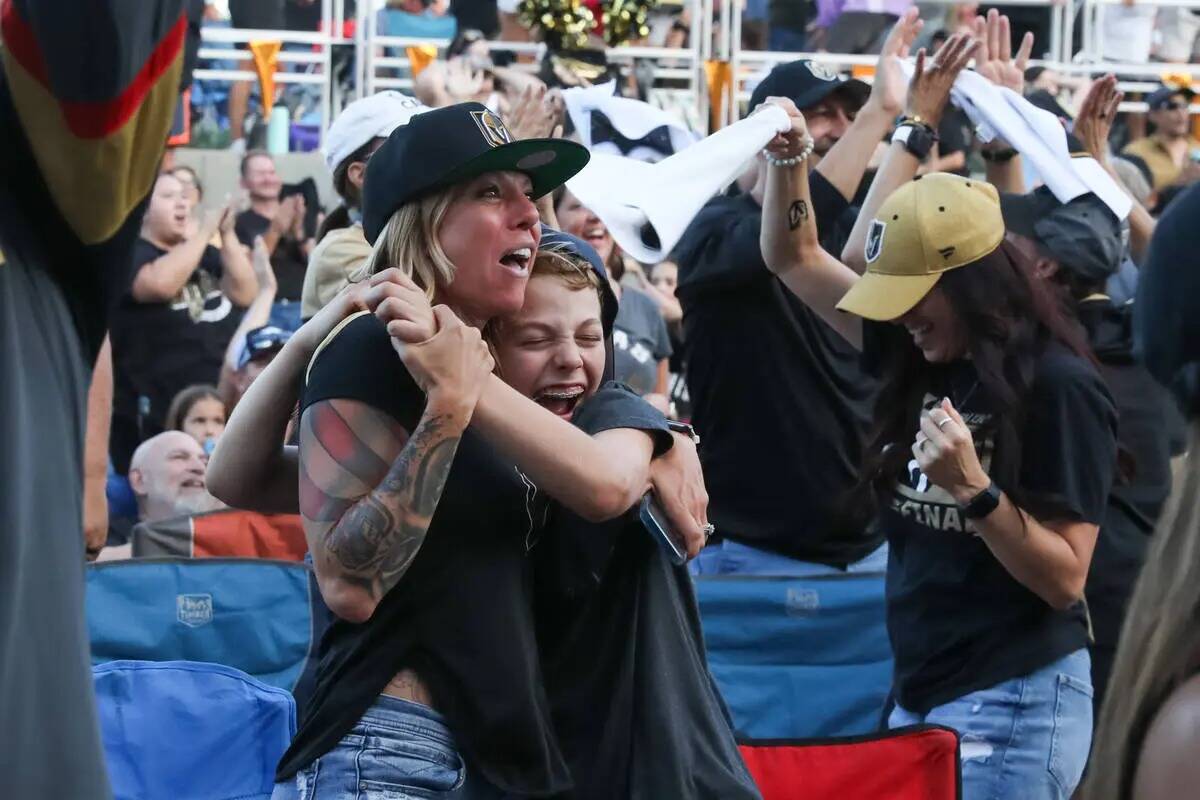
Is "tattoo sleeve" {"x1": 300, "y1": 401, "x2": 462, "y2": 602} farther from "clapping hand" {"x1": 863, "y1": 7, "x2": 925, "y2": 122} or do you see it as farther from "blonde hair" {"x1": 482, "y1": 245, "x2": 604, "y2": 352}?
"clapping hand" {"x1": 863, "y1": 7, "x2": 925, "y2": 122}

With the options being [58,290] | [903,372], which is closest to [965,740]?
[903,372]

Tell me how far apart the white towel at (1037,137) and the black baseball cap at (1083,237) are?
7 cm

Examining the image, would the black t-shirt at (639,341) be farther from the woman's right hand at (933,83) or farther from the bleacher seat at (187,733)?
the bleacher seat at (187,733)

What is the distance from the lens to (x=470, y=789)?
261cm

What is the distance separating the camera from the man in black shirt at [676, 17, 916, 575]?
500 centimetres

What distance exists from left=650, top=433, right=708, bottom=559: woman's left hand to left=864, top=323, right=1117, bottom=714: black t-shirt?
1.20 meters

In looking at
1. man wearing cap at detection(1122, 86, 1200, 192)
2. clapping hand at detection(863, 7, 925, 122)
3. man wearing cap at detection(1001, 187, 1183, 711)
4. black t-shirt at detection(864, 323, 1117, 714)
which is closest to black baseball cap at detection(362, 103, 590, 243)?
black t-shirt at detection(864, 323, 1117, 714)

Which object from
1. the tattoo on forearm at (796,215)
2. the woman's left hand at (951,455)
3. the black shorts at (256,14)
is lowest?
the woman's left hand at (951,455)

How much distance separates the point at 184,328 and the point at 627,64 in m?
3.59

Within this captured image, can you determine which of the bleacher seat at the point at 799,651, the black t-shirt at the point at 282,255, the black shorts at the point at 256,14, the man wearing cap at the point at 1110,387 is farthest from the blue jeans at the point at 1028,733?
the black shorts at the point at 256,14

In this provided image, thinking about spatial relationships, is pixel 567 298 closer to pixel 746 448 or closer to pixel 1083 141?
pixel 746 448

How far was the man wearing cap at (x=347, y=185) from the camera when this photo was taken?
4375 millimetres

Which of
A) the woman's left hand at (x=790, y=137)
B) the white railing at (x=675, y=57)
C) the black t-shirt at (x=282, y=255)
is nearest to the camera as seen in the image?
the woman's left hand at (x=790, y=137)

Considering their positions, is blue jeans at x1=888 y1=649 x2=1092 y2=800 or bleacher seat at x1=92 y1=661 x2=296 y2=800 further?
bleacher seat at x1=92 y1=661 x2=296 y2=800
